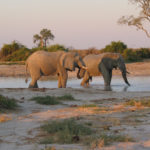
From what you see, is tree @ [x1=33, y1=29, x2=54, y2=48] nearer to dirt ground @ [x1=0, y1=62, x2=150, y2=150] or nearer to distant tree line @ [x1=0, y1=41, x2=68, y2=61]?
distant tree line @ [x1=0, y1=41, x2=68, y2=61]

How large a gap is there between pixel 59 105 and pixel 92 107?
3.56ft

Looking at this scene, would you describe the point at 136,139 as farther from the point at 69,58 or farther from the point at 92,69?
the point at 92,69

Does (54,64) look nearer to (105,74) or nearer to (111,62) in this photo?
(105,74)

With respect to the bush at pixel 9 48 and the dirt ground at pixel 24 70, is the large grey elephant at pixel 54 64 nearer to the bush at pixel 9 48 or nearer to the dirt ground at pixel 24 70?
the dirt ground at pixel 24 70

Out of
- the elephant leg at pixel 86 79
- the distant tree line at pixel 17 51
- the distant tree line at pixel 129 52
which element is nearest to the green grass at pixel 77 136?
the elephant leg at pixel 86 79

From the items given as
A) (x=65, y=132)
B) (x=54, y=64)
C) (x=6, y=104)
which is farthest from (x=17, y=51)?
(x=65, y=132)

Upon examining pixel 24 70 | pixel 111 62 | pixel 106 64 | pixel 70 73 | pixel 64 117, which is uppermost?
pixel 111 62

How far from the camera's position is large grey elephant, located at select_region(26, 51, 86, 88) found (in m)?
14.1

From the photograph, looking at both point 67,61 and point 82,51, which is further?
point 82,51

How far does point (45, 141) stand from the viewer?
4309 millimetres

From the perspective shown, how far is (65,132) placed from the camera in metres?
4.61

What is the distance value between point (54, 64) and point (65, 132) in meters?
9.69

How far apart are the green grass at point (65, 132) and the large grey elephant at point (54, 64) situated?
8.96 meters

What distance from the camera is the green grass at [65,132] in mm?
4363
